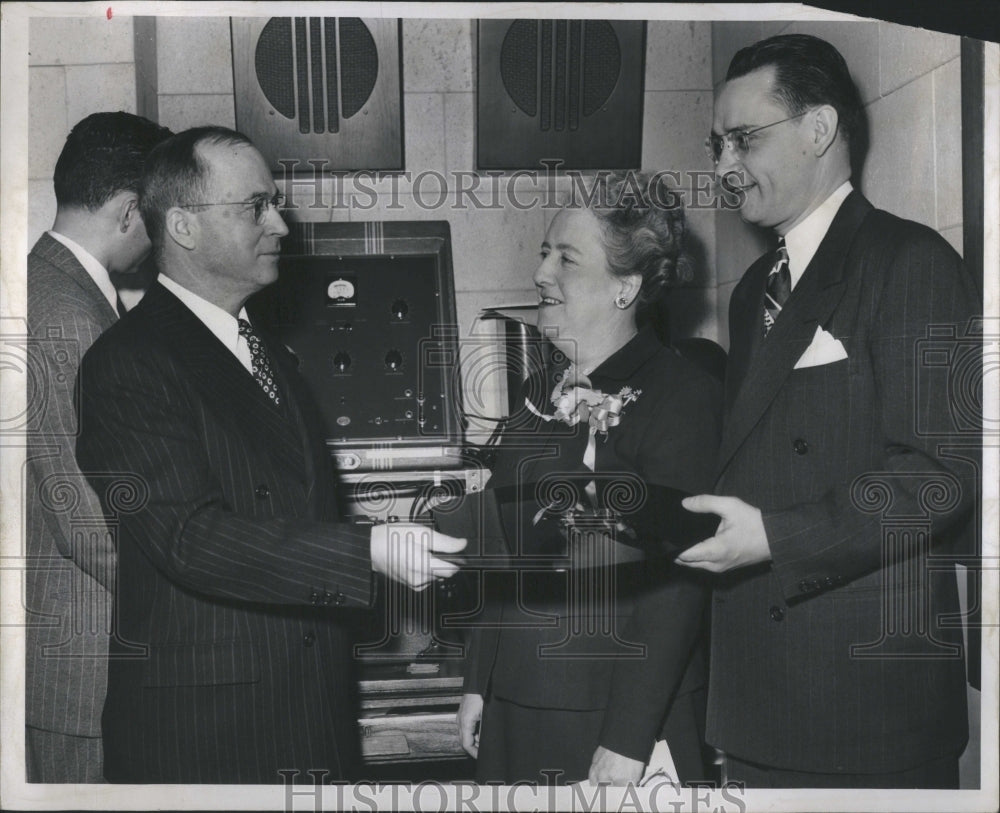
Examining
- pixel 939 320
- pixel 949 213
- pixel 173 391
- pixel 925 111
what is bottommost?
pixel 173 391

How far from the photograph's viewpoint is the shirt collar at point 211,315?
185cm

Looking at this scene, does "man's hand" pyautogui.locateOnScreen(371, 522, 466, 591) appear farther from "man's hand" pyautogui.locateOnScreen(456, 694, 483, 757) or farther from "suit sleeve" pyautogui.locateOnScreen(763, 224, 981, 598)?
"suit sleeve" pyautogui.locateOnScreen(763, 224, 981, 598)

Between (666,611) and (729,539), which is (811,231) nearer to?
(729,539)

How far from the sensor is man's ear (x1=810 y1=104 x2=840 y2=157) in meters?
1.82

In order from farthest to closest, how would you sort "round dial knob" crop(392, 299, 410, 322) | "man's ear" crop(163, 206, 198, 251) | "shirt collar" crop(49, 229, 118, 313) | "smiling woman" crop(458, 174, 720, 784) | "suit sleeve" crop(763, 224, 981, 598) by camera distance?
"round dial knob" crop(392, 299, 410, 322) → "shirt collar" crop(49, 229, 118, 313) → "man's ear" crop(163, 206, 198, 251) → "smiling woman" crop(458, 174, 720, 784) → "suit sleeve" crop(763, 224, 981, 598)

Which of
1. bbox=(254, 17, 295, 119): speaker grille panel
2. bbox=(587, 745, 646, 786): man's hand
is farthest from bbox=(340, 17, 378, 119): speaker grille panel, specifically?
bbox=(587, 745, 646, 786): man's hand

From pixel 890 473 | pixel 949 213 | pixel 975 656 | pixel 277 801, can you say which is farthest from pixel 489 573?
pixel 949 213

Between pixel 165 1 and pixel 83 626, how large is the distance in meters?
1.28

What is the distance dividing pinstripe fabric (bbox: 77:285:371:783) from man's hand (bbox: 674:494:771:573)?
60cm

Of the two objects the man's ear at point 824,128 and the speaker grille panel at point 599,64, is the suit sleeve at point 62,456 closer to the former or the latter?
the speaker grille panel at point 599,64

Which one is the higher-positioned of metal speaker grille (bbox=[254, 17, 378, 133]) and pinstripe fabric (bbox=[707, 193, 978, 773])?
metal speaker grille (bbox=[254, 17, 378, 133])

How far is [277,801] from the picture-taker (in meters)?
1.86

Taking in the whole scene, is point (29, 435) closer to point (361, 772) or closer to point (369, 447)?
point (369, 447)

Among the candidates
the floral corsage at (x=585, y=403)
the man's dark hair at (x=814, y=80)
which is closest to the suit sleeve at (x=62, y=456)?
the floral corsage at (x=585, y=403)
